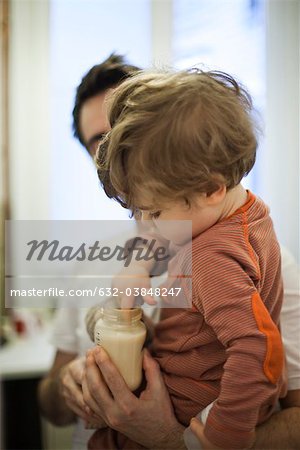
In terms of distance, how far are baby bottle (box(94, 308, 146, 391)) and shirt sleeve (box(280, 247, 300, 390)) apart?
20 centimetres

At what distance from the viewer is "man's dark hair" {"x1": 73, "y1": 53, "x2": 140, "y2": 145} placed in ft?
1.89

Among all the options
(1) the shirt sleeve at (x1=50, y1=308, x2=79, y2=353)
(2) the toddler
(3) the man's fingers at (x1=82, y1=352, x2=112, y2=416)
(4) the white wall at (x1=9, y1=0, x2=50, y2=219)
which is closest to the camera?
(2) the toddler

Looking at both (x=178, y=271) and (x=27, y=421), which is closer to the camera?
(x=178, y=271)

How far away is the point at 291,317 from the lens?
0.55 metres

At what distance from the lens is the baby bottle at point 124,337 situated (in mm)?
432

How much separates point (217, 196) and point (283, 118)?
8.3 inches

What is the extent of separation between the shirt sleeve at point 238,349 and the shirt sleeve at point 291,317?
0.14 m

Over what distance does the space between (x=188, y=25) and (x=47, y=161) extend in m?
0.76

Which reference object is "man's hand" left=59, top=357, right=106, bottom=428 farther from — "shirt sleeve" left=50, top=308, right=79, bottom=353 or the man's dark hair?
the man's dark hair

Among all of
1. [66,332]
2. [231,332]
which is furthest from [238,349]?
[66,332]

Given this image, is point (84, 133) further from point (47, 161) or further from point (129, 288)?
point (47, 161)

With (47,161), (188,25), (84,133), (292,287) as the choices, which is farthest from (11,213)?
(292,287)

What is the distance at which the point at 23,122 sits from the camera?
1.30 m

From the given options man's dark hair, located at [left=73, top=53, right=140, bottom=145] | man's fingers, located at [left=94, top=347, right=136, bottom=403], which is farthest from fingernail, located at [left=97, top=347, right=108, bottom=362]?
man's dark hair, located at [left=73, top=53, right=140, bottom=145]
